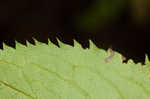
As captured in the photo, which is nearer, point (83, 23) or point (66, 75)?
point (66, 75)

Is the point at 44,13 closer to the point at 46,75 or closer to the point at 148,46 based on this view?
the point at 148,46

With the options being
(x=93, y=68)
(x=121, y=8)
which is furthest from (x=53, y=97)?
(x=121, y=8)

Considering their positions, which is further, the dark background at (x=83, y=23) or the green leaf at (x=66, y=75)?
the dark background at (x=83, y=23)

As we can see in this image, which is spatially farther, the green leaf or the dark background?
the dark background
